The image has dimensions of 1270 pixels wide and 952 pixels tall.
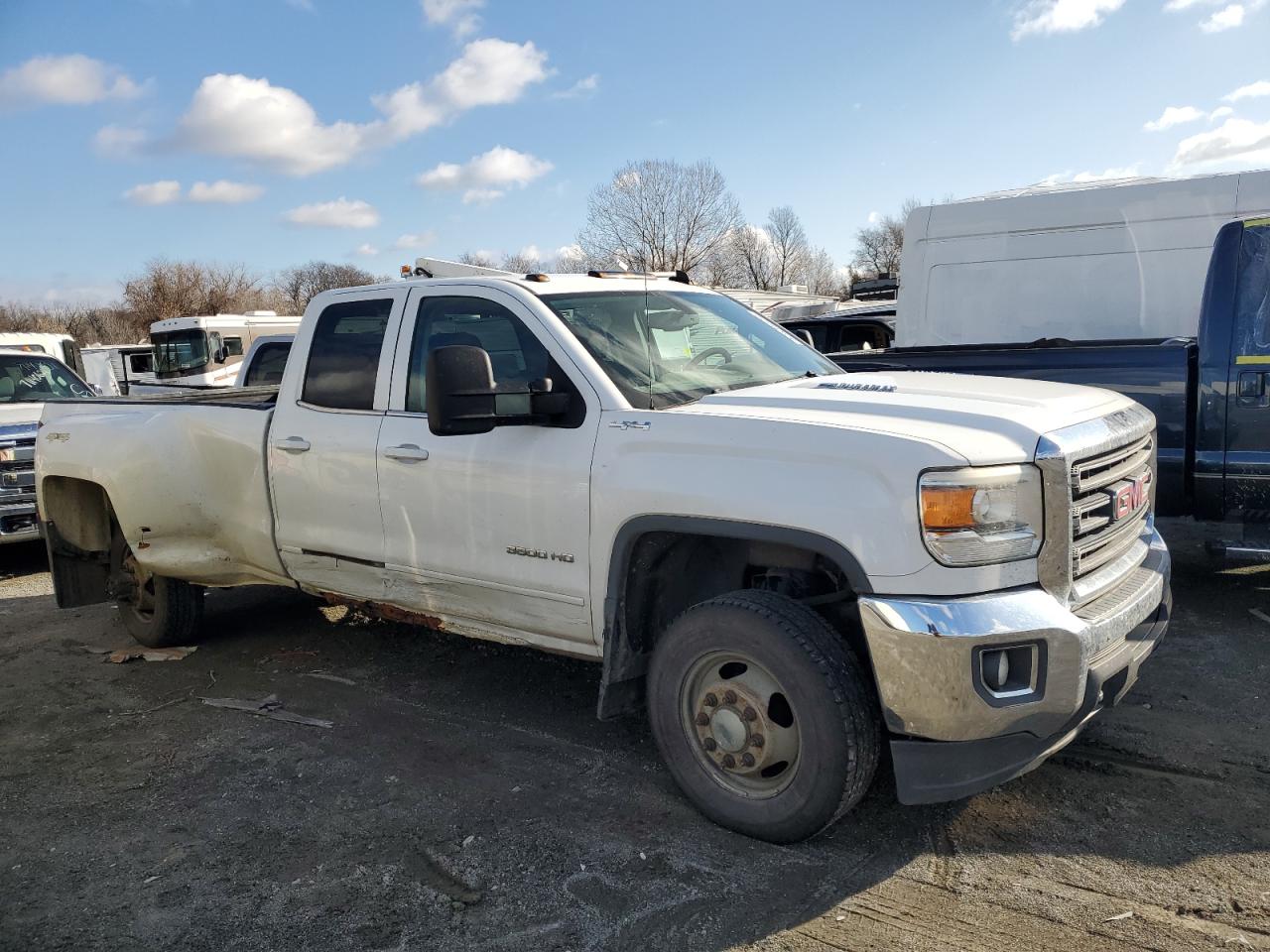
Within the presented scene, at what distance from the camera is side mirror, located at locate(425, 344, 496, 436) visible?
11.5 ft

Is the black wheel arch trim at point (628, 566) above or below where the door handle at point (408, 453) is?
below

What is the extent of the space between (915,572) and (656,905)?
1.32 meters

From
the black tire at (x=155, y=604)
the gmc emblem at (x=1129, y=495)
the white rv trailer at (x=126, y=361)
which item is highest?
the white rv trailer at (x=126, y=361)

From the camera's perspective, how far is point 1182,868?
3.11 meters

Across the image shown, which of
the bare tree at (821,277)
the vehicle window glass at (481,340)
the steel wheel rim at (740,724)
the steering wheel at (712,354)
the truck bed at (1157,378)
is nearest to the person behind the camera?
the steel wheel rim at (740,724)

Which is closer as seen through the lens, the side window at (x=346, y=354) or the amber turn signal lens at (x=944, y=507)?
the amber turn signal lens at (x=944, y=507)

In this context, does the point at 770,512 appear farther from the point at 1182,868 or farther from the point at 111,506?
the point at 111,506

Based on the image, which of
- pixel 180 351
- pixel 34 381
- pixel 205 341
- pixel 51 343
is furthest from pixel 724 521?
pixel 180 351

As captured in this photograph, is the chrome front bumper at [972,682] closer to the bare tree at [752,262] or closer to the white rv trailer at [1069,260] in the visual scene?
the white rv trailer at [1069,260]

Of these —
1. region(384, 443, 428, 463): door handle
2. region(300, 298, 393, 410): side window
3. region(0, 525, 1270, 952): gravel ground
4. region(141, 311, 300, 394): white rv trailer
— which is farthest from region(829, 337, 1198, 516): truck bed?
region(141, 311, 300, 394): white rv trailer

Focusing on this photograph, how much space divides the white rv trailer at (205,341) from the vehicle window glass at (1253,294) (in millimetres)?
19586

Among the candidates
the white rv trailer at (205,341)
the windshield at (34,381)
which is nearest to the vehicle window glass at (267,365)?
the windshield at (34,381)

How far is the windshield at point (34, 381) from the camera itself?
9.68m

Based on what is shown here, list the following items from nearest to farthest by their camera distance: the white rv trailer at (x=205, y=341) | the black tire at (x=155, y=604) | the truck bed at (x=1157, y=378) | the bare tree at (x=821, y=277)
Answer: the truck bed at (x=1157, y=378)
the black tire at (x=155, y=604)
the white rv trailer at (x=205, y=341)
the bare tree at (x=821, y=277)
